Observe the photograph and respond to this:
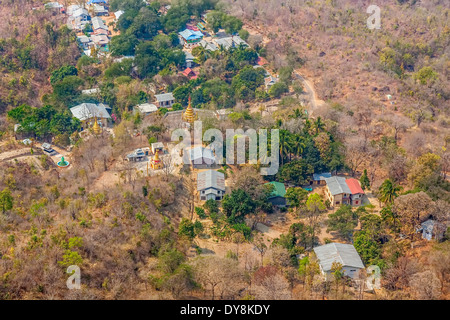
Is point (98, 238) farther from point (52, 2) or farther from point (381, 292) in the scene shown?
point (52, 2)

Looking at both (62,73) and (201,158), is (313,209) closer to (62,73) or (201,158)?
(201,158)

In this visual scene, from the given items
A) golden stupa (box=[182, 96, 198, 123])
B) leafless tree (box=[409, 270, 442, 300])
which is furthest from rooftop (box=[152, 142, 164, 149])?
leafless tree (box=[409, 270, 442, 300])

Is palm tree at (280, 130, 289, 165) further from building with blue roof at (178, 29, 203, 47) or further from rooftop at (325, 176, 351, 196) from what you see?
building with blue roof at (178, 29, 203, 47)

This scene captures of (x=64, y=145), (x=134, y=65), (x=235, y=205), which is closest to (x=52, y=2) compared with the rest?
(x=134, y=65)

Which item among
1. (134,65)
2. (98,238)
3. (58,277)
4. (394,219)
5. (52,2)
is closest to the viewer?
(58,277)

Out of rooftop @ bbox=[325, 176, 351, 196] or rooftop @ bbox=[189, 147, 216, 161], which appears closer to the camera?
rooftop @ bbox=[325, 176, 351, 196]

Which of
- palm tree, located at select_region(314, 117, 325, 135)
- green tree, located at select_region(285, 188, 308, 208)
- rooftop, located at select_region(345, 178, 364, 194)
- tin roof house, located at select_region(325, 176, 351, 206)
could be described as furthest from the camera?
palm tree, located at select_region(314, 117, 325, 135)
